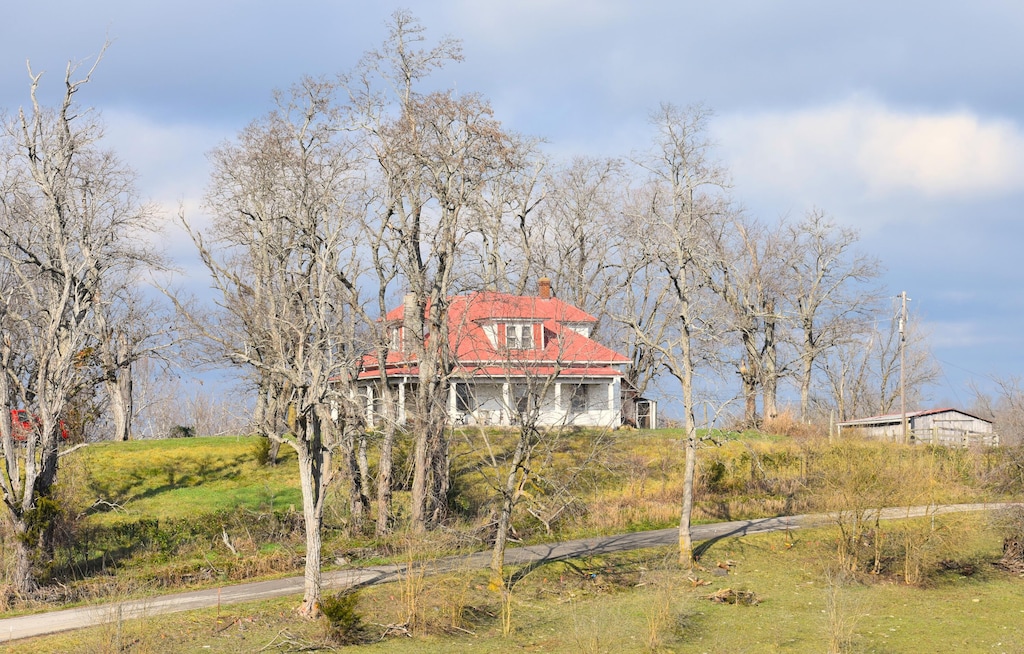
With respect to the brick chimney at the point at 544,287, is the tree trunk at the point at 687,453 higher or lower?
lower

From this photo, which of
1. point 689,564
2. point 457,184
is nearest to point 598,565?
point 689,564

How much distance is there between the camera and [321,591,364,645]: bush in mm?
17516

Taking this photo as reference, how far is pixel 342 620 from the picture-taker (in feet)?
57.6

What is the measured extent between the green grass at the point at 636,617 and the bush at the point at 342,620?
26 centimetres

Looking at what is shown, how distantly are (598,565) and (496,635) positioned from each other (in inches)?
243

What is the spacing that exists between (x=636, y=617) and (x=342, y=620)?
647 centimetres

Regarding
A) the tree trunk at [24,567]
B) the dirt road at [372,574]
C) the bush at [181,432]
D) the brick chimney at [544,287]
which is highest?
the brick chimney at [544,287]

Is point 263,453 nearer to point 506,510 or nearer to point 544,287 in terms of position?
point 506,510

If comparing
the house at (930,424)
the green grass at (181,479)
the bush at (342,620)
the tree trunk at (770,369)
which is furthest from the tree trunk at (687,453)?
the tree trunk at (770,369)

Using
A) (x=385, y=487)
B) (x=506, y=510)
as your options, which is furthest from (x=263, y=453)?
(x=506, y=510)

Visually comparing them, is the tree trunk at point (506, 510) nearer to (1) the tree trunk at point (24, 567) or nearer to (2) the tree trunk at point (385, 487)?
(2) the tree trunk at point (385, 487)

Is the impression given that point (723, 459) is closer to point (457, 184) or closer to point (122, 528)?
point (457, 184)

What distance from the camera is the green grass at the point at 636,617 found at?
57.8ft

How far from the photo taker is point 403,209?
28594 millimetres
